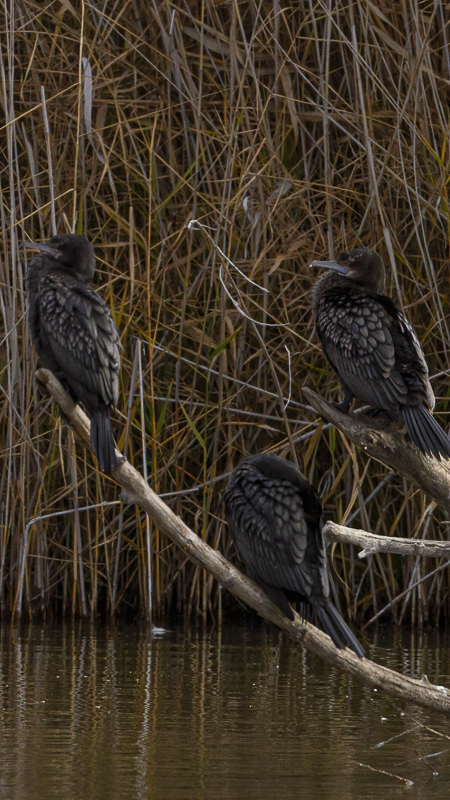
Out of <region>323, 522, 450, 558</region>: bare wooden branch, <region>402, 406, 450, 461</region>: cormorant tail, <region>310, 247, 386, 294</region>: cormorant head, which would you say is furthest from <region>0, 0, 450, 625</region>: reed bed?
<region>323, 522, 450, 558</region>: bare wooden branch

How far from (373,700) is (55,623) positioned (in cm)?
200

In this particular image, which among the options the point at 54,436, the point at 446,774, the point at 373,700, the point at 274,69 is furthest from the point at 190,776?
the point at 274,69

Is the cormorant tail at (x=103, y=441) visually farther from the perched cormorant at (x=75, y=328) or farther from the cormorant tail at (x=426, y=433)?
the cormorant tail at (x=426, y=433)

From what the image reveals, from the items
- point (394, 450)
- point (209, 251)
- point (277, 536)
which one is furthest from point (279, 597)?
point (209, 251)

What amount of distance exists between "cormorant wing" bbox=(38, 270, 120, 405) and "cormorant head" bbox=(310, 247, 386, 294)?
0.82 metres

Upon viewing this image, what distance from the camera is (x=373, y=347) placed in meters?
3.60

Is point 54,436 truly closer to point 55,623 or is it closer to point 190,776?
point 55,623

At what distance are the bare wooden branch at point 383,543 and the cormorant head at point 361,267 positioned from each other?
4.16ft

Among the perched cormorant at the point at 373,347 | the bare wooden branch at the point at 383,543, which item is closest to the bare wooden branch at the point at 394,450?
the perched cormorant at the point at 373,347

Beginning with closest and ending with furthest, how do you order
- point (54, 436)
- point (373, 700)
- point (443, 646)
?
point (373, 700) < point (443, 646) < point (54, 436)

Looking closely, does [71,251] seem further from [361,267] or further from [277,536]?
[277,536]

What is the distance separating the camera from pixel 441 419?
5.59 meters

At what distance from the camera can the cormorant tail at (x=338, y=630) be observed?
3199 millimetres

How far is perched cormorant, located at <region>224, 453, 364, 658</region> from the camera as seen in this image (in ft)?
11.5
